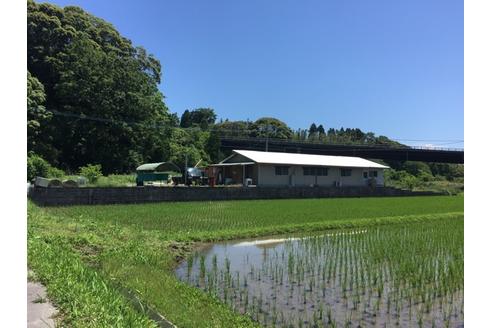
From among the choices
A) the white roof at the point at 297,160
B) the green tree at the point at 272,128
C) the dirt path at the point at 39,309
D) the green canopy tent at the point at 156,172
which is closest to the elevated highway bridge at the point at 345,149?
the green tree at the point at 272,128

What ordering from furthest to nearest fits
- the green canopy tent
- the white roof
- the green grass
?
the white roof, the green canopy tent, the green grass

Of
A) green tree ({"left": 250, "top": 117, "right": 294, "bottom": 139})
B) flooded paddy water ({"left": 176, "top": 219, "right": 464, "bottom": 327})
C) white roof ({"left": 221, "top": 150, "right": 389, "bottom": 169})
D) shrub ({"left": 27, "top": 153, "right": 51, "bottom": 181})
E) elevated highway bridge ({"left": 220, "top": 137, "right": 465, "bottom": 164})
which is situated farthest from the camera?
green tree ({"left": 250, "top": 117, "right": 294, "bottom": 139})

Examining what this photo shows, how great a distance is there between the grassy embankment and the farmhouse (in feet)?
49.4

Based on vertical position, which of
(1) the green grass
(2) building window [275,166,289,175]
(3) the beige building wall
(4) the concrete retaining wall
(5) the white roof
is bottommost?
(1) the green grass

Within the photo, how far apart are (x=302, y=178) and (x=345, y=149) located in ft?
120

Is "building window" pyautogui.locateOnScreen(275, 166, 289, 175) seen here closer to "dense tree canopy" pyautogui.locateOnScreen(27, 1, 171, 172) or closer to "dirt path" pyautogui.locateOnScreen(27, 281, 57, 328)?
"dense tree canopy" pyautogui.locateOnScreen(27, 1, 171, 172)

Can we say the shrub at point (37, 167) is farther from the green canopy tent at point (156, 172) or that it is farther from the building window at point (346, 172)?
the building window at point (346, 172)

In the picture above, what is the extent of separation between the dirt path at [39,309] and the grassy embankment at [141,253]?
0.11 m

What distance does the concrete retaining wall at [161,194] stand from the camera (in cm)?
2030

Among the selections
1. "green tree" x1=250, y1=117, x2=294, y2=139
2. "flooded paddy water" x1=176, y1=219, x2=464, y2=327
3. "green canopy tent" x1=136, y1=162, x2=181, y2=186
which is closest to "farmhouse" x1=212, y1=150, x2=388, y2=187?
"green canopy tent" x1=136, y1=162, x2=181, y2=186

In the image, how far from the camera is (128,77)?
1523 inches

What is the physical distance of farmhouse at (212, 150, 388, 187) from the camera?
1387 inches

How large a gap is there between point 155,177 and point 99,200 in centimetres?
1032
